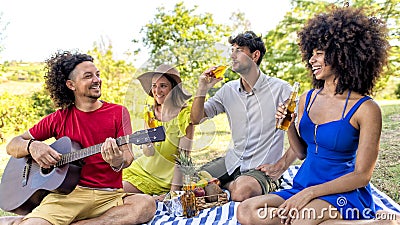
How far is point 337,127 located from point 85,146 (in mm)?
1520

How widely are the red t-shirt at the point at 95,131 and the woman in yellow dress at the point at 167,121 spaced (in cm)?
20

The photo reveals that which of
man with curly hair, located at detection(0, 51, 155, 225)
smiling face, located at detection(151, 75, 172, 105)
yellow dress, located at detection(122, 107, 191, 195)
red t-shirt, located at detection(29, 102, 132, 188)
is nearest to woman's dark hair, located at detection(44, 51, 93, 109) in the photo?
man with curly hair, located at detection(0, 51, 155, 225)

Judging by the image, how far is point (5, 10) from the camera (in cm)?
670

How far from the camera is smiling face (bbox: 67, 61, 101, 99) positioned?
3.01 m

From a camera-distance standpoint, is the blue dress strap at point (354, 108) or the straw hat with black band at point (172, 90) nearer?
the blue dress strap at point (354, 108)

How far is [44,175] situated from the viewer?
2.94 meters

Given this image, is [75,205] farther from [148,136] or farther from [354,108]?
[354,108]

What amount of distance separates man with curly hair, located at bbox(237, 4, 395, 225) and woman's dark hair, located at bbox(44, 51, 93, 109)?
4.56 feet

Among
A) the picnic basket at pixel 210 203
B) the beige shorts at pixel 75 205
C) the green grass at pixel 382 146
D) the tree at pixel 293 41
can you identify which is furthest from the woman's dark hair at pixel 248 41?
the tree at pixel 293 41

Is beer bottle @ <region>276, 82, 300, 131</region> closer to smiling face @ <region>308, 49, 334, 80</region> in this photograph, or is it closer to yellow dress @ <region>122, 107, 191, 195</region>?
smiling face @ <region>308, 49, 334, 80</region>

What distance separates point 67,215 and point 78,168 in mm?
282

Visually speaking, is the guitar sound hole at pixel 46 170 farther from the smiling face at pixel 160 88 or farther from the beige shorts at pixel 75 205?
the smiling face at pixel 160 88

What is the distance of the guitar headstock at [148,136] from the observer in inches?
103

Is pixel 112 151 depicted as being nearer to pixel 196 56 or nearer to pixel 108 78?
pixel 196 56
